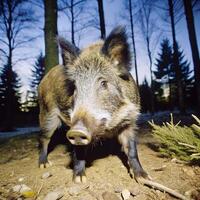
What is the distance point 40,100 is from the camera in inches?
214

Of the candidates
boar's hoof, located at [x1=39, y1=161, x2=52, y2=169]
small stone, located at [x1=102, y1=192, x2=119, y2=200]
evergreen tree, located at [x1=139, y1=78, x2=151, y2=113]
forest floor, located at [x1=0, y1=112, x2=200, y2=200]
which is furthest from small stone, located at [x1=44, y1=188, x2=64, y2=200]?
evergreen tree, located at [x1=139, y1=78, x2=151, y2=113]

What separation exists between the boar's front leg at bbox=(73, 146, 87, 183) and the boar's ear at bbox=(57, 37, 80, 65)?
136cm

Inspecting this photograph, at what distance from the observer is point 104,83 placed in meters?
3.41

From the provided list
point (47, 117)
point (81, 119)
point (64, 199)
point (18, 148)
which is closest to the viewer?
point (81, 119)

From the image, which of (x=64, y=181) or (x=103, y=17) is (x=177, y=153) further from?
(x=103, y=17)

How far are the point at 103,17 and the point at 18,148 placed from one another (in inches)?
398

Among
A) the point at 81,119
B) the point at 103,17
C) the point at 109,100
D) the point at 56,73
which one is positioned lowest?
the point at 81,119

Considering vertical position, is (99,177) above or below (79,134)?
below

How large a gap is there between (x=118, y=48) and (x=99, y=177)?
1.85 meters

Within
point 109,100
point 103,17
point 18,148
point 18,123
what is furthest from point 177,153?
point 18,123

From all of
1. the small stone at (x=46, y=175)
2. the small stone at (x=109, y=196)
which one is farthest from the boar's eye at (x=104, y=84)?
the small stone at (x=46, y=175)

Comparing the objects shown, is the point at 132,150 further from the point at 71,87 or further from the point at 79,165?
the point at 71,87

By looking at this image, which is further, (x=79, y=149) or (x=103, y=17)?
(x=103, y=17)

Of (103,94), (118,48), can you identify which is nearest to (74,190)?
(103,94)
